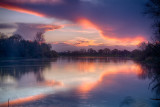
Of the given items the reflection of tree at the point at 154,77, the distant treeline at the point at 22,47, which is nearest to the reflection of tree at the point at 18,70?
the reflection of tree at the point at 154,77

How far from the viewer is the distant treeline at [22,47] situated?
54.8 m

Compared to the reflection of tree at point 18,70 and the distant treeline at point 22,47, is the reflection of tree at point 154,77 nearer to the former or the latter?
the reflection of tree at point 18,70

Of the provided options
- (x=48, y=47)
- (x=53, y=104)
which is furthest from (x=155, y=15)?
(x=48, y=47)

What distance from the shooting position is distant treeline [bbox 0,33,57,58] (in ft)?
180

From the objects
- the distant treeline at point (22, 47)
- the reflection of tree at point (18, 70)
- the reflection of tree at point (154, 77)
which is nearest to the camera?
the reflection of tree at point (154, 77)

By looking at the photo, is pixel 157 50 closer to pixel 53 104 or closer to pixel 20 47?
pixel 53 104

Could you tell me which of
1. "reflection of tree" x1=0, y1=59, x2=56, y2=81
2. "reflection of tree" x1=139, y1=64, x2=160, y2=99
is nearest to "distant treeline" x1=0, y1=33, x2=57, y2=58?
"reflection of tree" x1=0, y1=59, x2=56, y2=81

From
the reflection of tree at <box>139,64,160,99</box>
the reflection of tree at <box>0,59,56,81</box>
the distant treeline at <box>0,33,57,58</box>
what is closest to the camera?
the reflection of tree at <box>139,64,160,99</box>

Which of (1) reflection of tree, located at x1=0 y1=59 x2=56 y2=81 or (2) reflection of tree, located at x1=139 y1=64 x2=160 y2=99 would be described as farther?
(1) reflection of tree, located at x1=0 y1=59 x2=56 y2=81

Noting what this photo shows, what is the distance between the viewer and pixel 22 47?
59250 mm

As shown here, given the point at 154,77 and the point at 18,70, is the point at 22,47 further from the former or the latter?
the point at 154,77

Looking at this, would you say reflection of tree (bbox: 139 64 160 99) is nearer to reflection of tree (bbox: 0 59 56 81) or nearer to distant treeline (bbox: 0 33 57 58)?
reflection of tree (bbox: 0 59 56 81)

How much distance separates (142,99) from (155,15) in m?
3.56

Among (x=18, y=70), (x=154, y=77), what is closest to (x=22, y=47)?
(x=18, y=70)
